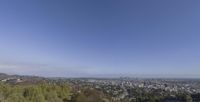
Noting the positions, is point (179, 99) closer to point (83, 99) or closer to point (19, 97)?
point (83, 99)

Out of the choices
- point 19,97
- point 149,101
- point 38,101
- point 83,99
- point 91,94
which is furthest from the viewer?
point 149,101

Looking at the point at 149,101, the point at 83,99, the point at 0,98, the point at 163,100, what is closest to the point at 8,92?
the point at 0,98

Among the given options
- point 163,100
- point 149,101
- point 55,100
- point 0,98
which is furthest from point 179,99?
point 0,98

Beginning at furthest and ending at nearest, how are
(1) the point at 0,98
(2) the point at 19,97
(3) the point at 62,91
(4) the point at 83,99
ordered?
(3) the point at 62,91, (4) the point at 83,99, (2) the point at 19,97, (1) the point at 0,98

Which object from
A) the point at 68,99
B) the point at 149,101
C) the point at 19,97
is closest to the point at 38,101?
the point at 19,97

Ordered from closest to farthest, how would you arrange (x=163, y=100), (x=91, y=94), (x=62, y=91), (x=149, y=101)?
(x=91, y=94) → (x=62, y=91) → (x=149, y=101) → (x=163, y=100)

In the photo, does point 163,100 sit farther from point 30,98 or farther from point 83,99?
point 30,98

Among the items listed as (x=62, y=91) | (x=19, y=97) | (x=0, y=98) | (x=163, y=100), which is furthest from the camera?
(x=163, y=100)

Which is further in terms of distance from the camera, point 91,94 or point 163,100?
point 163,100

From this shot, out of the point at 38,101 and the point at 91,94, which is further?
the point at 91,94
